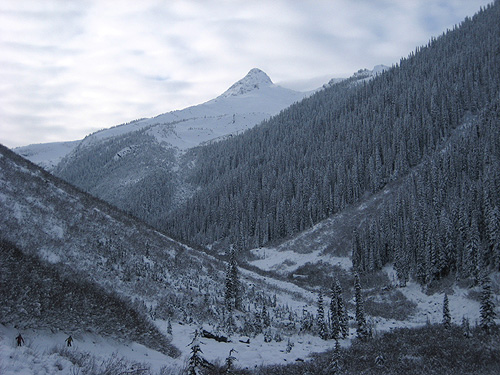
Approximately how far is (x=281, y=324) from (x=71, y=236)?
16.6 metres

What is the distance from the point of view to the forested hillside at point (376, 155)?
74.1m

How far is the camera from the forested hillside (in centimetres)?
7412

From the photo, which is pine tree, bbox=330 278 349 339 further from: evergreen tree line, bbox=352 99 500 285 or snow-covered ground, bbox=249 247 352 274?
snow-covered ground, bbox=249 247 352 274

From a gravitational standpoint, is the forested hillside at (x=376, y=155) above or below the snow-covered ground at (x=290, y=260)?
above

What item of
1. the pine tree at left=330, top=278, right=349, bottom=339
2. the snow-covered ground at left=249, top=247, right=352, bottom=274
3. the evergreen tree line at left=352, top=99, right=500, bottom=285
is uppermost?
the evergreen tree line at left=352, top=99, right=500, bottom=285

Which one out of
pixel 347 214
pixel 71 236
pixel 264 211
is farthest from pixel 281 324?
pixel 264 211

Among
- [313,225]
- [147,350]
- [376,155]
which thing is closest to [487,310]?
[147,350]

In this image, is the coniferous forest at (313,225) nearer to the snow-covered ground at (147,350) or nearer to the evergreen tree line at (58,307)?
the evergreen tree line at (58,307)

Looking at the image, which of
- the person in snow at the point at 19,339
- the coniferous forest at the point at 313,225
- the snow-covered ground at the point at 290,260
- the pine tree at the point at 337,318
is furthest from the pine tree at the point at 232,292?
the snow-covered ground at the point at 290,260

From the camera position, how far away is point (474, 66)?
403 ft

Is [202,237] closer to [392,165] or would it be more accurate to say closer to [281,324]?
[392,165]

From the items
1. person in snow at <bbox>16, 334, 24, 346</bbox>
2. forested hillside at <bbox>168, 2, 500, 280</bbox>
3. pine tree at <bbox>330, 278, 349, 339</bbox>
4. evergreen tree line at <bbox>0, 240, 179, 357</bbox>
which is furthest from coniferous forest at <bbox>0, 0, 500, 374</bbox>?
person in snow at <bbox>16, 334, 24, 346</bbox>

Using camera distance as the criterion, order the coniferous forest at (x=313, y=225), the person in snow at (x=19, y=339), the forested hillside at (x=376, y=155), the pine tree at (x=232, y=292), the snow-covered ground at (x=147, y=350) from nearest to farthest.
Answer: the snow-covered ground at (x=147, y=350) < the person in snow at (x=19, y=339) < the coniferous forest at (x=313, y=225) < the pine tree at (x=232, y=292) < the forested hillside at (x=376, y=155)

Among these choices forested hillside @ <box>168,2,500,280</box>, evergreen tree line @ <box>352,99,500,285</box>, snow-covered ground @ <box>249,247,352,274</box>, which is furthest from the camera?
forested hillside @ <box>168,2,500,280</box>
